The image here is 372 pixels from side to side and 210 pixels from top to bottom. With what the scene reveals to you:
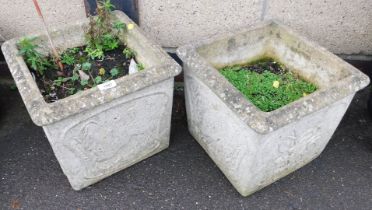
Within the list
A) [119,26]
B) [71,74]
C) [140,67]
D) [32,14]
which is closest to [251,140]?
[140,67]

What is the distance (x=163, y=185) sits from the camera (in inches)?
87.6

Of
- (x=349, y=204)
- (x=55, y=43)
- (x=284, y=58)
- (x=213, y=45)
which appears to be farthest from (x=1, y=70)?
(x=349, y=204)

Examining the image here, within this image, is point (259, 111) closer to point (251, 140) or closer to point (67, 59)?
point (251, 140)

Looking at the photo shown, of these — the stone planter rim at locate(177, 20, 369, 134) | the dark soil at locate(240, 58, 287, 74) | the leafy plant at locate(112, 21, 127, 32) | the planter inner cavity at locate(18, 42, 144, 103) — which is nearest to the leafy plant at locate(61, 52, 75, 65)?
the planter inner cavity at locate(18, 42, 144, 103)

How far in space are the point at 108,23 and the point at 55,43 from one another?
1.11 ft

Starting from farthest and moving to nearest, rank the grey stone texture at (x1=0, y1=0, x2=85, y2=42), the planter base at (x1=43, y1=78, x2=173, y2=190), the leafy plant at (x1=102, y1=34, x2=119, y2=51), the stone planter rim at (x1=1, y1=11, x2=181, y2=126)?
1. the grey stone texture at (x1=0, y1=0, x2=85, y2=42)
2. the leafy plant at (x1=102, y1=34, x2=119, y2=51)
3. the planter base at (x1=43, y1=78, x2=173, y2=190)
4. the stone planter rim at (x1=1, y1=11, x2=181, y2=126)

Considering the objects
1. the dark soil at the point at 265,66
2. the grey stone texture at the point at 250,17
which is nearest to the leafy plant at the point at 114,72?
the grey stone texture at the point at 250,17

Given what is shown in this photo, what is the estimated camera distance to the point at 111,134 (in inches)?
78.3

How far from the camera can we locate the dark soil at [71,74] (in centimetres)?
203

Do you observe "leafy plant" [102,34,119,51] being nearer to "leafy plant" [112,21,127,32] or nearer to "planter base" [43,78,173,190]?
"leafy plant" [112,21,127,32]

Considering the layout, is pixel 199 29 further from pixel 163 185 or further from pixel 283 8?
pixel 163 185

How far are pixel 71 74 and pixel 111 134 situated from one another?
474 mm

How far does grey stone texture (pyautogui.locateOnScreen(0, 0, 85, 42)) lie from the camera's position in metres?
2.40

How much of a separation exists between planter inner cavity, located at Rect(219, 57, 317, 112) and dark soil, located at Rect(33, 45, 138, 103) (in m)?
0.64
